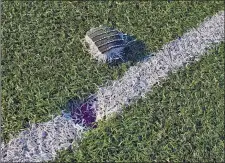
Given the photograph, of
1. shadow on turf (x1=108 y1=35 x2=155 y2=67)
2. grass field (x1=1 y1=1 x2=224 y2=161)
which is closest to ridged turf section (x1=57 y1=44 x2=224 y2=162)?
grass field (x1=1 y1=1 x2=224 y2=161)

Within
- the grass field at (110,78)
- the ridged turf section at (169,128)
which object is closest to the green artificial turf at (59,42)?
the grass field at (110,78)

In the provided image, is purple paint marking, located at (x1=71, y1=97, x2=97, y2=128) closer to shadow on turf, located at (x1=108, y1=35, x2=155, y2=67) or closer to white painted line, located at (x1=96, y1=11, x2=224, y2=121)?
white painted line, located at (x1=96, y1=11, x2=224, y2=121)

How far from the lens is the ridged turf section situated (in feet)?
10.4

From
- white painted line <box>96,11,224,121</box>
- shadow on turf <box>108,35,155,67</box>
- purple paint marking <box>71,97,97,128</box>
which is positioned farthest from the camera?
shadow on turf <box>108,35,155,67</box>

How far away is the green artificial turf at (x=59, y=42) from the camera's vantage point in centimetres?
339

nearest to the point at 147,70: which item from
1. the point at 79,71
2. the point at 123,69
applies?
the point at 123,69

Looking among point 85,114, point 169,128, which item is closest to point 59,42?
point 85,114

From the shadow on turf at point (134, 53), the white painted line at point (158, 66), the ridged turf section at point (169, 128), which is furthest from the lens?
the shadow on turf at point (134, 53)

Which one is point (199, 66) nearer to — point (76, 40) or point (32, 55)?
point (76, 40)

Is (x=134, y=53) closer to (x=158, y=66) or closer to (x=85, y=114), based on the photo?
(x=158, y=66)

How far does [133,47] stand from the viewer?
3895 mm

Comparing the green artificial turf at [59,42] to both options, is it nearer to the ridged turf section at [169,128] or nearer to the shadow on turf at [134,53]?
the shadow on turf at [134,53]

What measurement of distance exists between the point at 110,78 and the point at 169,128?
1.92 feet

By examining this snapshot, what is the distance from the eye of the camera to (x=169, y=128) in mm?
3352
